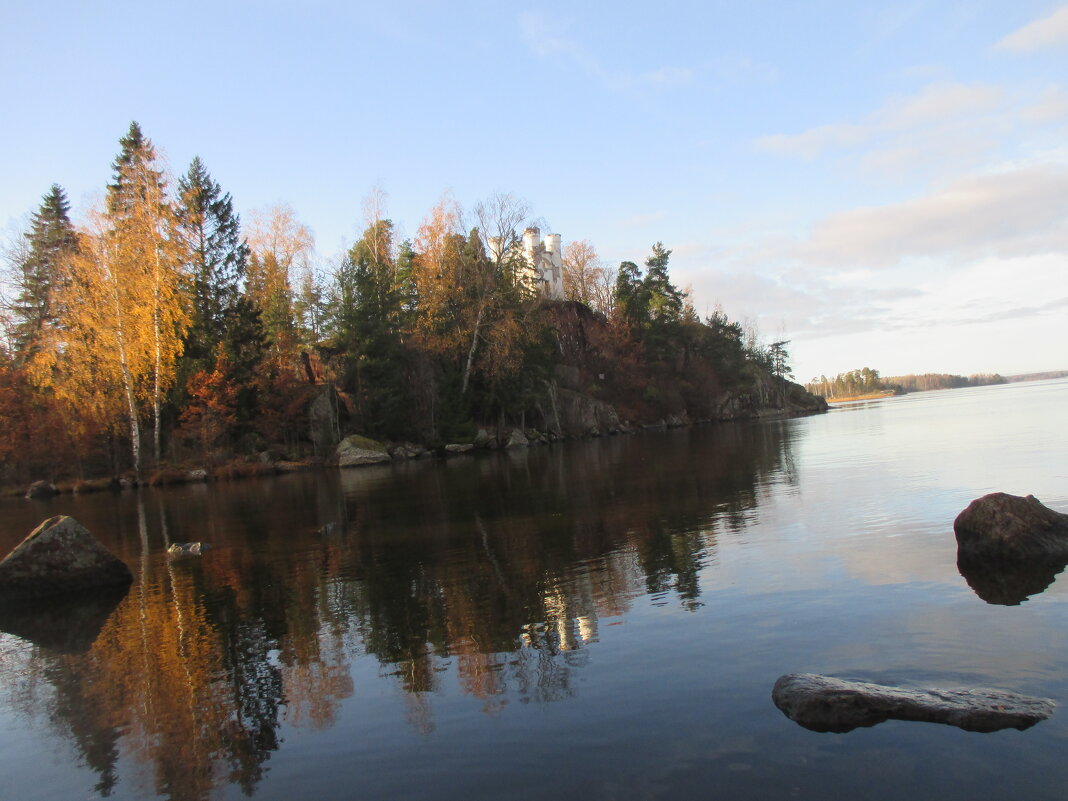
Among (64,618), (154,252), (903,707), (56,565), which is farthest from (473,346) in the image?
(903,707)

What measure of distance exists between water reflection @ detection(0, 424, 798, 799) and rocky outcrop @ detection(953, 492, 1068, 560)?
3.88 meters

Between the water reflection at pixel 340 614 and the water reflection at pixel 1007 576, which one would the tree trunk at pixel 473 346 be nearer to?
the water reflection at pixel 340 614

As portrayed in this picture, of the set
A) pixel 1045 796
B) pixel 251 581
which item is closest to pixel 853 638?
pixel 1045 796

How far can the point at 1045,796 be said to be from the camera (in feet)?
15.0

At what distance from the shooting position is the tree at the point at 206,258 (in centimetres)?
4606

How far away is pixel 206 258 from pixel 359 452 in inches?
733

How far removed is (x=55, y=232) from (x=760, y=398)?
87448 mm

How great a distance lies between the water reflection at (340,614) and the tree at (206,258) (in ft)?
90.3

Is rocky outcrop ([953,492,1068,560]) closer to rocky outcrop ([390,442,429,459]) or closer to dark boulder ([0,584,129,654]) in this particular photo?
dark boulder ([0,584,129,654])

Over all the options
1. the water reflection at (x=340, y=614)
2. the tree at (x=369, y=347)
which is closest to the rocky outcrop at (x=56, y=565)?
the water reflection at (x=340, y=614)

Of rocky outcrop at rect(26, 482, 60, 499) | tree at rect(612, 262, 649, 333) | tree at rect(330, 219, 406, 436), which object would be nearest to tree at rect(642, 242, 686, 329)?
tree at rect(612, 262, 649, 333)

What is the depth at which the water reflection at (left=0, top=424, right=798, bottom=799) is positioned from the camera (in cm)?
671

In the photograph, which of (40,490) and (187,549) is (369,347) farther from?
(187,549)

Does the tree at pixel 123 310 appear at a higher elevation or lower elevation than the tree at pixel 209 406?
higher
